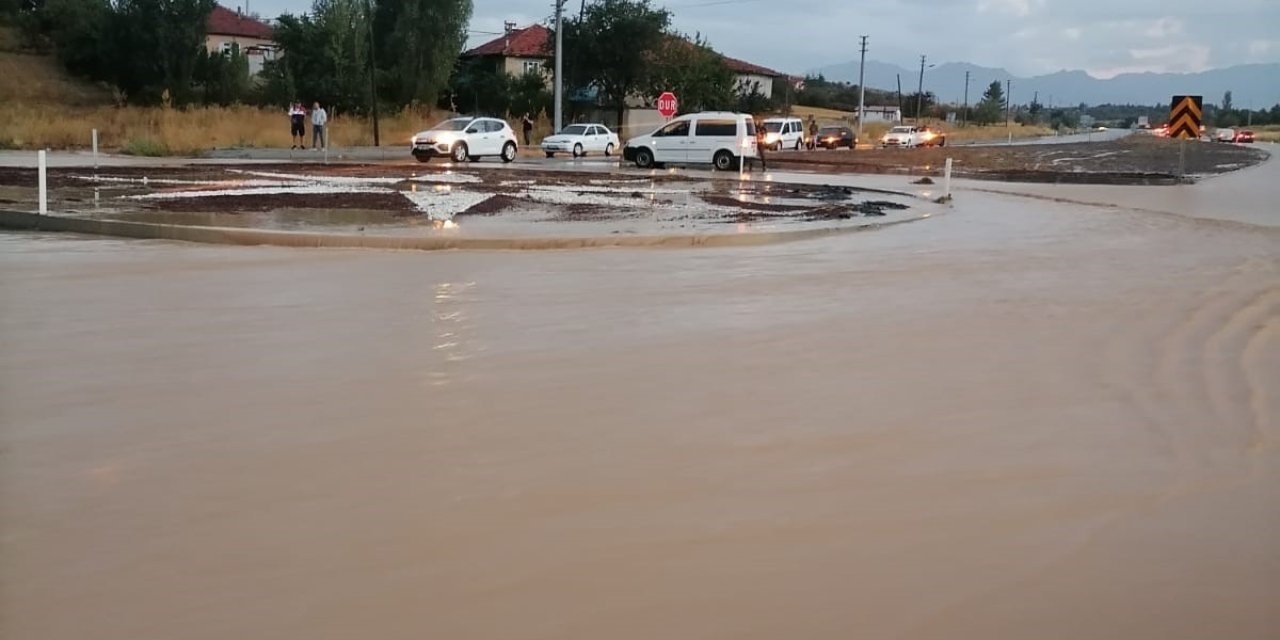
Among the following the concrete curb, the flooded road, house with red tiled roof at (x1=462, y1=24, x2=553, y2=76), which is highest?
house with red tiled roof at (x1=462, y1=24, x2=553, y2=76)

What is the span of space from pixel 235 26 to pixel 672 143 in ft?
158

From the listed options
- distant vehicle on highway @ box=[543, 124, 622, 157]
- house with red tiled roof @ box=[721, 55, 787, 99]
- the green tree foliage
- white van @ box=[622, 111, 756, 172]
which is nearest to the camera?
white van @ box=[622, 111, 756, 172]

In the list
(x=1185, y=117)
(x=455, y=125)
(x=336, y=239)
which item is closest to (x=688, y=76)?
(x=455, y=125)

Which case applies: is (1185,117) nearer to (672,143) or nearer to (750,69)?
(672,143)

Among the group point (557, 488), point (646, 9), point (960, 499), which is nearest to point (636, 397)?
point (557, 488)

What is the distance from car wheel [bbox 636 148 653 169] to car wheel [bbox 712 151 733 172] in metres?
2.12

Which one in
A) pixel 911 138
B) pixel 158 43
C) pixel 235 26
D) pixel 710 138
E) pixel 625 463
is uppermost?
pixel 235 26

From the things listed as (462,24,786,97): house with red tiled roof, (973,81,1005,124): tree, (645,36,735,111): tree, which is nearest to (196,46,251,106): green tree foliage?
(462,24,786,97): house with red tiled roof

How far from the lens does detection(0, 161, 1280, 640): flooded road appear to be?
13.5ft

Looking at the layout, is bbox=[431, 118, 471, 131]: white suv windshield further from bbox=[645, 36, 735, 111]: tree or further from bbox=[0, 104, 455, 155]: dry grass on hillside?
bbox=[645, 36, 735, 111]: tree

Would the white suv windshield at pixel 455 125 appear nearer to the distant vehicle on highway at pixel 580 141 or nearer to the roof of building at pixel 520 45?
the distant vehicle on highway at pixel 580 141

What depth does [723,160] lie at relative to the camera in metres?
36.3

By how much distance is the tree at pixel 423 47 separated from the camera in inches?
2459

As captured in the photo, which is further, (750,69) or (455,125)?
(750,69)
